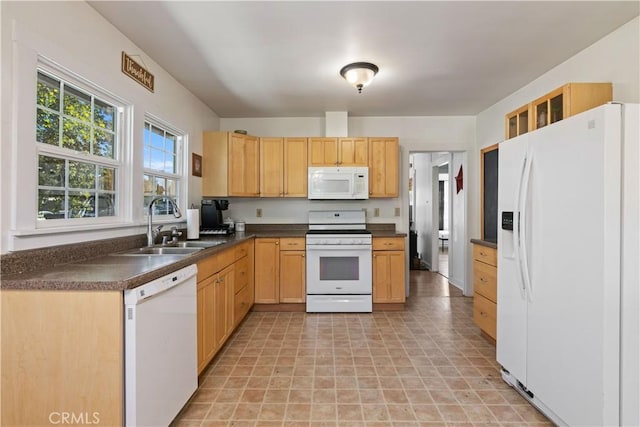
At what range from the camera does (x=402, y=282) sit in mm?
3635

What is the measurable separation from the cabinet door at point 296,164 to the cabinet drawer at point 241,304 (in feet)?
4.51

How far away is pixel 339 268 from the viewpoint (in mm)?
3600

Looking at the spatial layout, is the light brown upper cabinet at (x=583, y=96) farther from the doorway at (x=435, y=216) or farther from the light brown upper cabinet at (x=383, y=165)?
the doorway at (x=435, y=216)

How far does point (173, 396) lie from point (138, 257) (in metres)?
0.86

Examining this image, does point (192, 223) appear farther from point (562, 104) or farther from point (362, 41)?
point (562, 104)

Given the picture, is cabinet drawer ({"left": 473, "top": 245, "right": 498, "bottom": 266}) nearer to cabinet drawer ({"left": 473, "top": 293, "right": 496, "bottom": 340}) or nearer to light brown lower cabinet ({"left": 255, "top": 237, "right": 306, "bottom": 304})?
cabinet drawer ({"left": 473, "top": 293, "right": 496, "bottom": 340})

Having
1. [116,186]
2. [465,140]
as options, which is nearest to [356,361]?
[116,186]

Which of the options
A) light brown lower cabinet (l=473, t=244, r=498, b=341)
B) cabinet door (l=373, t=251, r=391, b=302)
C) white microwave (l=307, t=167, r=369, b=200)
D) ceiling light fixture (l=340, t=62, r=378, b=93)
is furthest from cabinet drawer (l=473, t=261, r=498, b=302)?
ceiling light fixture (l=340, t=62, r=378, b=93)

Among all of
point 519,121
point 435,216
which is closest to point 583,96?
point 519,121

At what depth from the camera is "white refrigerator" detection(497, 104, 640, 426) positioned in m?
1.40

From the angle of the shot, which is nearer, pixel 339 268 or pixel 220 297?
Result: pixel 220 297

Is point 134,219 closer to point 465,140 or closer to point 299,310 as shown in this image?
point 299,310

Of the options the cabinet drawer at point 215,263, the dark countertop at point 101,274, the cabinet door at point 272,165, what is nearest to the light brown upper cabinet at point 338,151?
the cabinet door at point 272,165

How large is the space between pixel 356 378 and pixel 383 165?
8.50 ft
